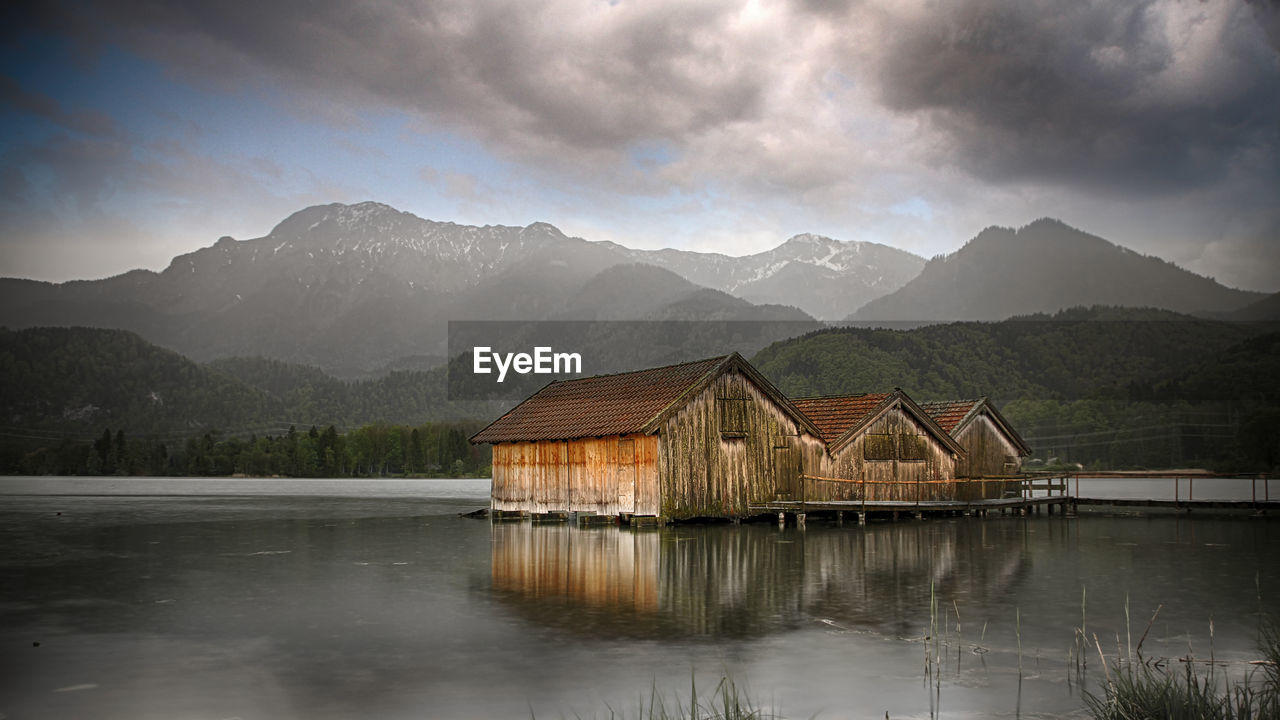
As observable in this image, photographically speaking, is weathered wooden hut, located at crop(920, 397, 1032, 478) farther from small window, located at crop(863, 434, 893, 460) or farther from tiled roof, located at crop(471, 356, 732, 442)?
tiled roof, located at crop(471, 356, 732, 442)

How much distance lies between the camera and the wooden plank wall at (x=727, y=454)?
37.7 meters

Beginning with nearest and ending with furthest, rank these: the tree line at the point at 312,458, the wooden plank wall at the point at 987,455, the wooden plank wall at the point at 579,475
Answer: the wooden plank wall at the point at 579,475, the wooden plank wall at the point at 987,455, the tree line at the point at 312,458

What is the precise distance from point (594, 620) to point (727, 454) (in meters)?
22.5

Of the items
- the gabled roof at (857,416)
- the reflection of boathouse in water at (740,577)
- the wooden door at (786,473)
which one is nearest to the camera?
the reflection of boathouse in water at (740,577)

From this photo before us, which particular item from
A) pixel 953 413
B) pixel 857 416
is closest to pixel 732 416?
pixel 857 416

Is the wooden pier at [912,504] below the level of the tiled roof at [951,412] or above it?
below

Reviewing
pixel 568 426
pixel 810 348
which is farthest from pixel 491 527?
pixel 810 348

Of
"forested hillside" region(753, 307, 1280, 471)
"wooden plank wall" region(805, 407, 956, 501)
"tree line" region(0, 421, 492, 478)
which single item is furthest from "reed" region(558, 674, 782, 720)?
"tree line" region(0, 421, 492, 478)

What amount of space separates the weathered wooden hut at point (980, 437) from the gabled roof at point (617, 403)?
10.2m

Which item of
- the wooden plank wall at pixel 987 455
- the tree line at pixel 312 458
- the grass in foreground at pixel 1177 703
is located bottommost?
the tree line at pixel 312 458

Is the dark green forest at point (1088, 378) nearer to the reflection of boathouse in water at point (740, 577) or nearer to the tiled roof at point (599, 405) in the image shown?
the tiled roof at point (599, 405)

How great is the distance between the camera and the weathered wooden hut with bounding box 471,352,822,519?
37.7 m

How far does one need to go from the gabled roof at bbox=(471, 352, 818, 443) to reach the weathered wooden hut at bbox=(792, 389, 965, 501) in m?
2.06

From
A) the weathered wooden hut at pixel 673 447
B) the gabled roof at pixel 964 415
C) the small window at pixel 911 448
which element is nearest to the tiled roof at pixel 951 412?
the gabled roof at pixel 964 415
